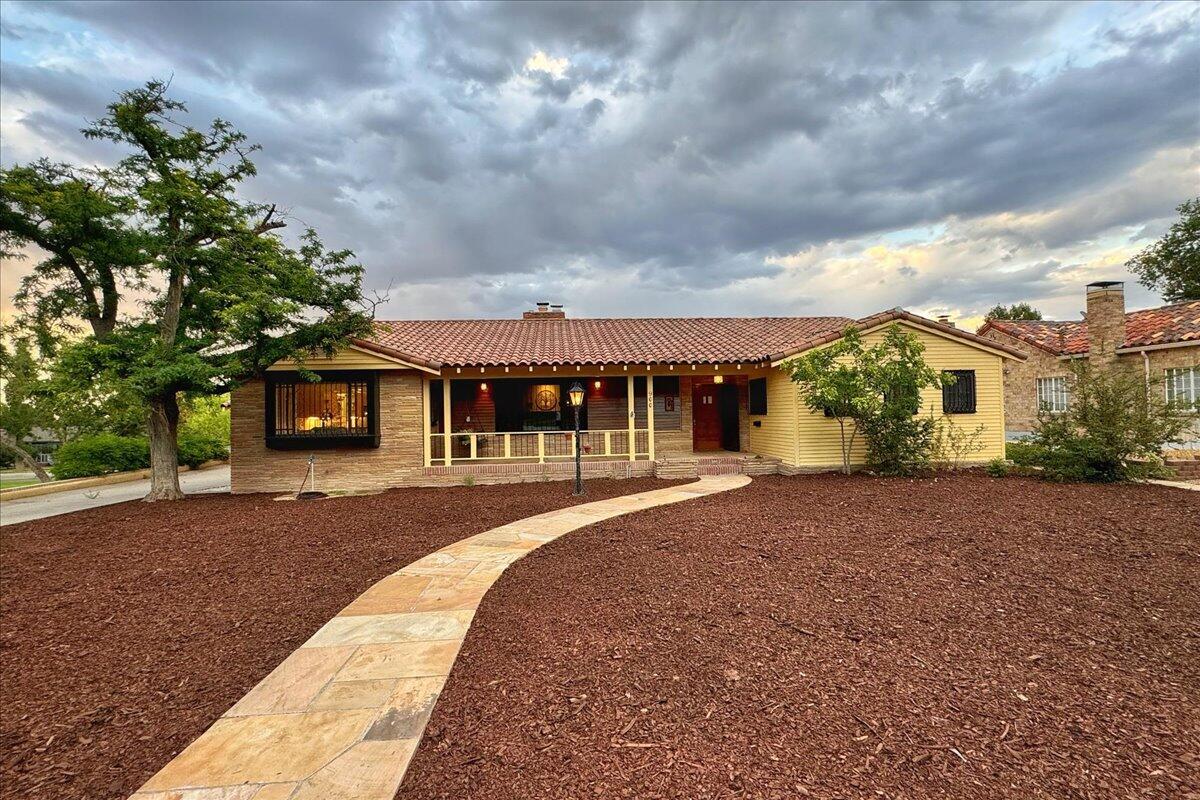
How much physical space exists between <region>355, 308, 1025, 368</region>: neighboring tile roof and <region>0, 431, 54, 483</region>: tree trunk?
15.1 m

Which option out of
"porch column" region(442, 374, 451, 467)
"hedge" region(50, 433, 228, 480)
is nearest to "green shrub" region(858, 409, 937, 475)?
"porch column" region(442, 374, 451, 467)

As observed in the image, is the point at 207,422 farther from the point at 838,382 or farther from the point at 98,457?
the point at 838,382

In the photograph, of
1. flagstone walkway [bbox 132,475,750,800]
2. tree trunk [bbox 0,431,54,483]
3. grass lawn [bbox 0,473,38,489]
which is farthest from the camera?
tree trunk [bbox 0,431,54,483]

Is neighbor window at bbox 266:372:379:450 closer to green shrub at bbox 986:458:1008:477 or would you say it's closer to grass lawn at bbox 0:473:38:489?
grass lawn at bbox 0:473:38:489

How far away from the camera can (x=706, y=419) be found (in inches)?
571

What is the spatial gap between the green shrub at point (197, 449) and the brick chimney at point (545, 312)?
13.0 meters

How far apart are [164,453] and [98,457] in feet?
27.2

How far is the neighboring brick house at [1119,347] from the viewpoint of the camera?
1314cm

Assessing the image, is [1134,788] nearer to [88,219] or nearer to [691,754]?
[691,754]

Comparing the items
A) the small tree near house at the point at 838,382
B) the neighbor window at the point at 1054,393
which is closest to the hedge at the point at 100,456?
the small tree near house at the point at 838,382

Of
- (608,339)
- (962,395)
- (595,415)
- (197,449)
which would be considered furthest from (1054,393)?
(197,449)

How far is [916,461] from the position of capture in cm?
1026

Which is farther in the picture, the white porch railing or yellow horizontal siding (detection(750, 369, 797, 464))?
the white porch railing

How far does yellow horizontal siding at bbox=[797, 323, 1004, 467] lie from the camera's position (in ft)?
36.8
